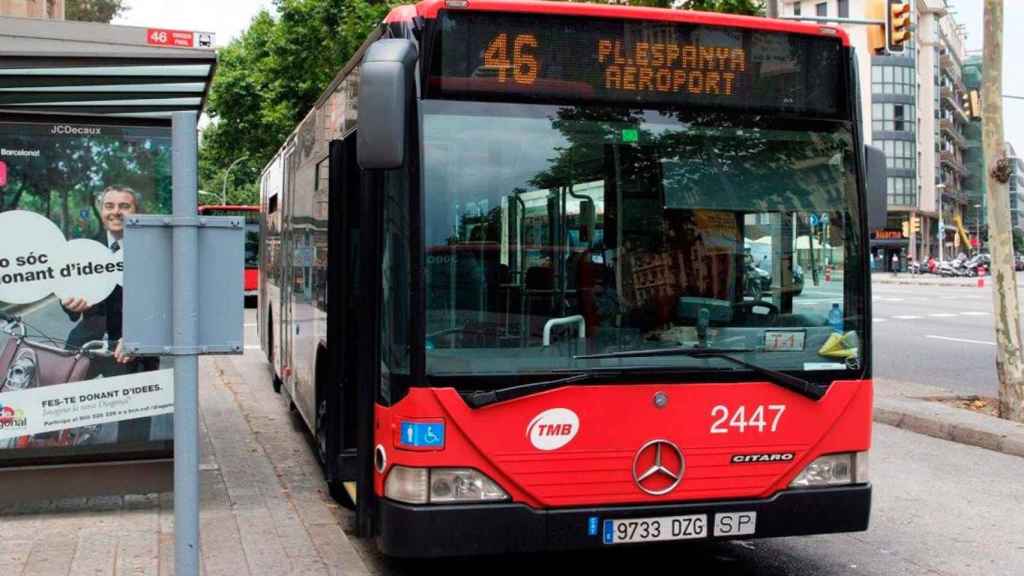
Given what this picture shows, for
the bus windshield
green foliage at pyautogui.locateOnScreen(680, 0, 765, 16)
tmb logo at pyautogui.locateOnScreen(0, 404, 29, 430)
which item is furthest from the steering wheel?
green foliage at pyautogui.locateOnScreen(680, 0, 765, 16)

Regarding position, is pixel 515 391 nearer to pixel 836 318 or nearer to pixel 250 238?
pixel 836 318

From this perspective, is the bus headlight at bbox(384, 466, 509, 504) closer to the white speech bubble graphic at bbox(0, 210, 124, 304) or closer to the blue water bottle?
the blue water bottle

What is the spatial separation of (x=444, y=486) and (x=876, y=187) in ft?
8.79

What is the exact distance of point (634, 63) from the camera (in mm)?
5000

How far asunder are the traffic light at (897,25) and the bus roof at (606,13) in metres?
12.0

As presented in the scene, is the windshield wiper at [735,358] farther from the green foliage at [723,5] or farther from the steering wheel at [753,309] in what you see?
the green foliage at [723,5]

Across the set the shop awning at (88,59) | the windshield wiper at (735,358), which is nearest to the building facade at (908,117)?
the shop awning at (88,59)

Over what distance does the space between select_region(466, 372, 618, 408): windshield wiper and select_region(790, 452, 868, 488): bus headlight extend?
1191 mm

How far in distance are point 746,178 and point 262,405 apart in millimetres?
7989

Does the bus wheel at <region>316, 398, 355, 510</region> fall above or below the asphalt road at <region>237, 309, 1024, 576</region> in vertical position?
above

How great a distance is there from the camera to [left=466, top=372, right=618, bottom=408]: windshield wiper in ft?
15.3

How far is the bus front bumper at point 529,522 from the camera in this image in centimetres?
467

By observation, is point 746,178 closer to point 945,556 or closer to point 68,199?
point 945,556

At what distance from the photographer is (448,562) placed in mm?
6098
